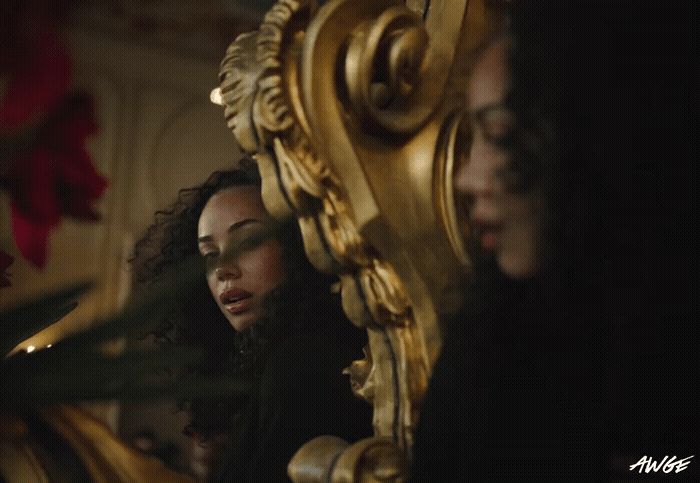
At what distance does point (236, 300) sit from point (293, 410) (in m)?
0.06

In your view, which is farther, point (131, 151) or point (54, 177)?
point (131, 151)

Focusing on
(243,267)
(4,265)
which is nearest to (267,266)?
(243,267)

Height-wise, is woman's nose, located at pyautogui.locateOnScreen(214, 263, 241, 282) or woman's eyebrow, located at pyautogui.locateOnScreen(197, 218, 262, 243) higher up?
woman's eyebrow, located at pyautogui.locateOnScreen(197, 218, 262, 243)

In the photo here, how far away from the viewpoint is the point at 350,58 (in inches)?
15.3

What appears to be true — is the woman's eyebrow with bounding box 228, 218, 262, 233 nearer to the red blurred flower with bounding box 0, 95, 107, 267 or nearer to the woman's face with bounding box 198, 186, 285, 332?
the woman's face with bounding box 198, 186, 285, 332

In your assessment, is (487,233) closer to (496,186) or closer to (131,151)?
(496,186)

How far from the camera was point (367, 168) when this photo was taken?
15.5 inches

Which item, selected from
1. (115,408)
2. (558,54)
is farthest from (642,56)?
(115,408)

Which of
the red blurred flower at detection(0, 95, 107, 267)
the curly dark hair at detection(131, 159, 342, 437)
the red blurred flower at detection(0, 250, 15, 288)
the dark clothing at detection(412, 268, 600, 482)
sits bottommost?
the dark clothing at detection(412, 268, 600, 482)

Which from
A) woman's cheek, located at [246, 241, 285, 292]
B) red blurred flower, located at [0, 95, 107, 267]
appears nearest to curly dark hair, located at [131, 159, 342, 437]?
woman's cheek, located at [246, 241, 285, 292]

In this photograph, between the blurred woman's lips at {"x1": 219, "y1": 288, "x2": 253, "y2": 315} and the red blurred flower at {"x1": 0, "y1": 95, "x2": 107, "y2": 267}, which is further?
the blurred woman's lips at {"x1": 219, "y1": 288, "x2": 253, "y2": 315}

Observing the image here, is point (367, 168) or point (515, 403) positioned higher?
point (367, 168)

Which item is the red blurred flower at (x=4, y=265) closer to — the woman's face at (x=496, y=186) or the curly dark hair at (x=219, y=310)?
the curly dark hair at (x=219, y=310)

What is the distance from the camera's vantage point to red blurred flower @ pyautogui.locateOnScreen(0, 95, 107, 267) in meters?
0.28
